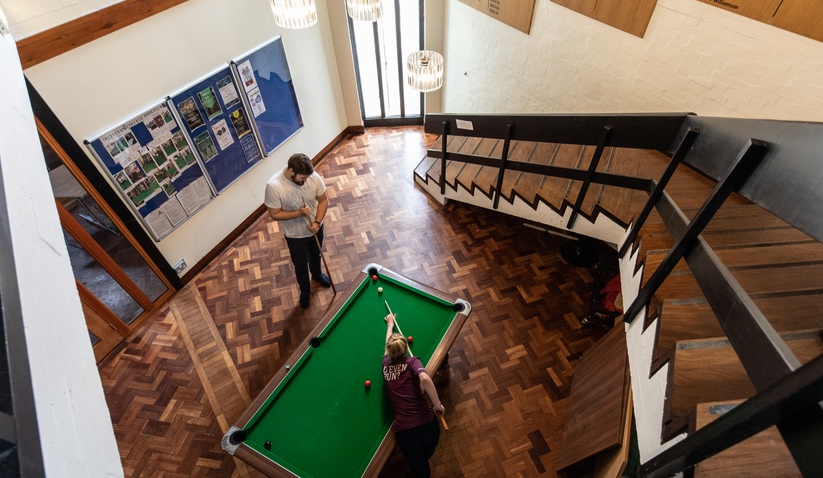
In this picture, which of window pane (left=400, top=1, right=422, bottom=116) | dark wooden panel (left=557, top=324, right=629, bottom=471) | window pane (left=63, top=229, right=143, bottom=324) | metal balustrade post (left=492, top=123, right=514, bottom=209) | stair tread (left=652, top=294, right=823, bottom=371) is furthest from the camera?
window pane (left=400, top=1, right=422, bottom=116)

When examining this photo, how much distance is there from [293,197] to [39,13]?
2.10 m

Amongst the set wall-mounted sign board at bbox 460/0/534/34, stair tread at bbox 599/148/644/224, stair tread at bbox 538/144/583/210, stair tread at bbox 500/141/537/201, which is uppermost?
wall-mounted sign board at bbox 460/0/534/34

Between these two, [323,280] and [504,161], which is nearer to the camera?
[504,161]

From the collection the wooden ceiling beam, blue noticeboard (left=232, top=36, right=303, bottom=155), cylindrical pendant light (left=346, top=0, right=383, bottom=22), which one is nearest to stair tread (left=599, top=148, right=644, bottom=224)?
cylindrical pendant light (left=346, top=0, right=383, bottom=22)

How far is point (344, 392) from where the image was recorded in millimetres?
2705

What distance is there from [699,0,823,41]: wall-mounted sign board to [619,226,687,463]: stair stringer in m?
1.71

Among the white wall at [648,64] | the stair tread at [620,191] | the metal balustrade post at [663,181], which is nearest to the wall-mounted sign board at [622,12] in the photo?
the white wall at [648,64]

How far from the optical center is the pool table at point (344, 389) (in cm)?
245

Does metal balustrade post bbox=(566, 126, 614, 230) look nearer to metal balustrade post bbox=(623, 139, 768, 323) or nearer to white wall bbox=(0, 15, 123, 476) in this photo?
metal balustrade post bbox=(623, 139, 768, 323)

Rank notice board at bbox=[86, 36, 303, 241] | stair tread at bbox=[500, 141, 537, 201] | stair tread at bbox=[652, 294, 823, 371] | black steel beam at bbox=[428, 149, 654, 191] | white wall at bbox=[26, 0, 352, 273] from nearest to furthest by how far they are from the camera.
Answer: stair tread at bbox=[652, 294, 823, 371] < black steel beam at bbox=[428, 149, 654, 191] < white wall at bbox=[26, 0, 352, 273] < notice board at bbox=[86, 36, 303, 241] < stair tread at bbox=[500, 141, 537, 201]

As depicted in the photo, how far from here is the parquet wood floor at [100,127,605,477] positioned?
123 inches

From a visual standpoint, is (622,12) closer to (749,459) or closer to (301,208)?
(301,208)

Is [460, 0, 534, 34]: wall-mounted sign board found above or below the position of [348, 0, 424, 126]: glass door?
above

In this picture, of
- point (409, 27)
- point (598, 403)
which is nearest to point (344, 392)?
point (598, 403)
